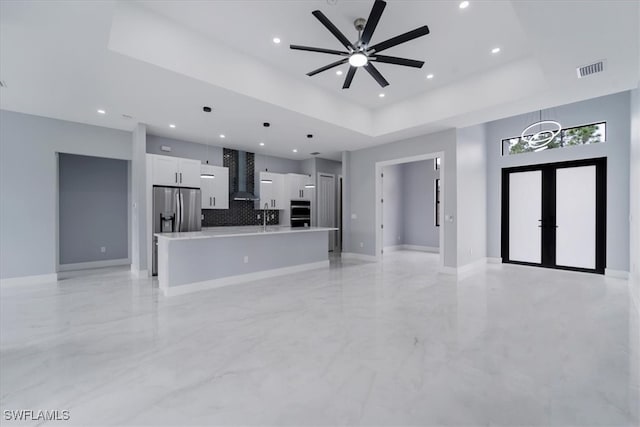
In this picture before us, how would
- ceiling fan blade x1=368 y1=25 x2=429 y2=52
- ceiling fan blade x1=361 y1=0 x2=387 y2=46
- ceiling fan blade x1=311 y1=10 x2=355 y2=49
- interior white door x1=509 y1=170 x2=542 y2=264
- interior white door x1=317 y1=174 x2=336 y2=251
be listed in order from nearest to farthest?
ceiling fan blade x1=361 y1=0 x2=387 y2=46, ceiling fan blade x1=311 y1=10 x2=355 y2=49, ceiling fan blade x1=368 y1=25 x2=429 y2=52, interior white door x1=509 y1=170 x2=542 y2=264, interior white door x1=317 y1=174 x2=336 y2=251

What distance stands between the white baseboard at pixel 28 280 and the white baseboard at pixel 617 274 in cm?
1034

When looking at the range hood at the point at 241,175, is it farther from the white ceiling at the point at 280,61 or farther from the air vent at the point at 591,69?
the air vent at the point at 591,69

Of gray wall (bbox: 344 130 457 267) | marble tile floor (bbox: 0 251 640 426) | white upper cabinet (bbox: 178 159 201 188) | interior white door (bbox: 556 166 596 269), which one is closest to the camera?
marble tile floor (bbox: 0 251 640 426)

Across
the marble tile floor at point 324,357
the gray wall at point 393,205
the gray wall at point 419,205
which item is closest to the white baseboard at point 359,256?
the gray wall at point 393,205

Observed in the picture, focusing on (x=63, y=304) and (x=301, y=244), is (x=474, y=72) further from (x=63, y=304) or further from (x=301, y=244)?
(x=63, y=304)

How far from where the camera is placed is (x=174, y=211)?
5980 mm

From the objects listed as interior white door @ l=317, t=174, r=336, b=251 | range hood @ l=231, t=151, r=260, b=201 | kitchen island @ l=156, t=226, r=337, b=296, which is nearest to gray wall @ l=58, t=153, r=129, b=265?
range hood @ l=231, t=151, r=260, b=201

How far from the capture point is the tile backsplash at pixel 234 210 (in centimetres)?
737

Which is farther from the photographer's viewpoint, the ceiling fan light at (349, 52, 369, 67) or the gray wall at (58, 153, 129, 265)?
the gray wall at (58, 153, 129, 265)

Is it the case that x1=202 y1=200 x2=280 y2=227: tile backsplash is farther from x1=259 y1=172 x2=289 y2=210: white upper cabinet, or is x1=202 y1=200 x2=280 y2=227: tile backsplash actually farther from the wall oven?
the wall oven

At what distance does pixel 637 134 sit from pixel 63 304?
8256 millimetres

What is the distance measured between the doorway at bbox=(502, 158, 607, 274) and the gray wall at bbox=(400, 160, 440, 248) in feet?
8.61

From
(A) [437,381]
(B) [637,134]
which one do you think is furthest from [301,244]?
(B) [637,134]

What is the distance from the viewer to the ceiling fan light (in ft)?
10.7
